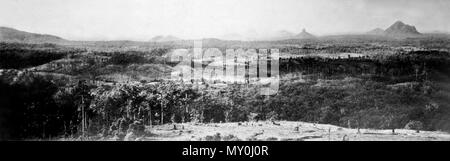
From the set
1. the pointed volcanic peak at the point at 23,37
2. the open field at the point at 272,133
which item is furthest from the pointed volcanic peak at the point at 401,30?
the pointed volcanic peak at the point at 23,37

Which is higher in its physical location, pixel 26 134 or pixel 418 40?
pixel 418 40

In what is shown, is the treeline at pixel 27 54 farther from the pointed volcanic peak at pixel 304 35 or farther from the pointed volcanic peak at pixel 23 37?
the pointed volcanic peak at pixel 304 35

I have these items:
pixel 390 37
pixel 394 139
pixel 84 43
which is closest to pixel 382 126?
pixel 394 139

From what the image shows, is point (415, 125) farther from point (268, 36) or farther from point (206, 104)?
point (206, 104)

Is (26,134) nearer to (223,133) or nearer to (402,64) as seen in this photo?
(223,133)

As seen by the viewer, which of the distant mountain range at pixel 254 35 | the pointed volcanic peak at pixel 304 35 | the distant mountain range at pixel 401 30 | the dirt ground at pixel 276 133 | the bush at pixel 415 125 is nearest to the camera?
the dirt ground at pixel 276 133

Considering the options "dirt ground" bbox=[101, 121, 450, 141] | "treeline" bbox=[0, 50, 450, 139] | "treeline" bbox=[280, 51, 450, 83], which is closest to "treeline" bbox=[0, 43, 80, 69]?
"treeline" bbox=[0, 50, 450, 139]
